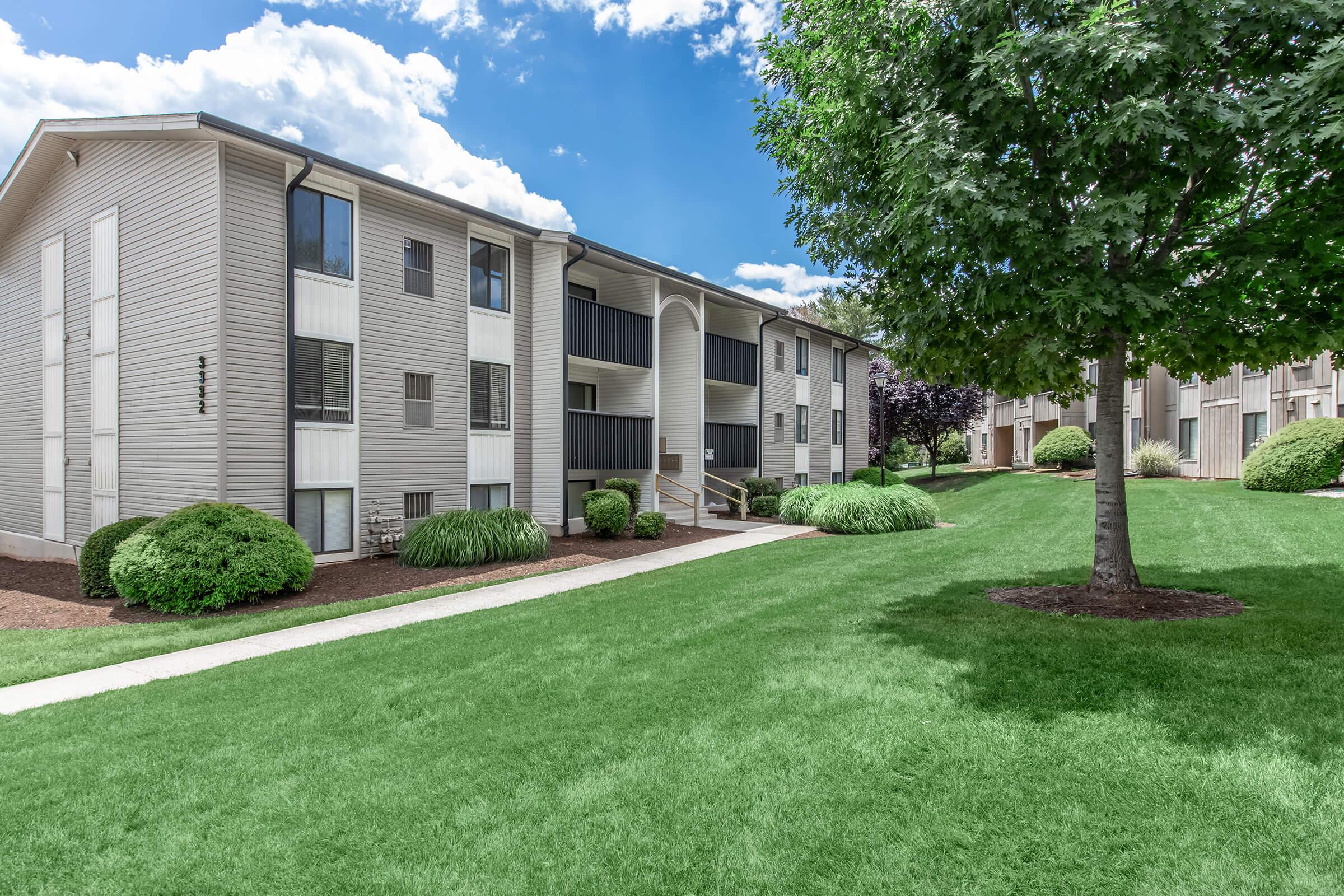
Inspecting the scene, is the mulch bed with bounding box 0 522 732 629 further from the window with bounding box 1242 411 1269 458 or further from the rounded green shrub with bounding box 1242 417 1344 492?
the window with bounding box 1242 411 1269 458

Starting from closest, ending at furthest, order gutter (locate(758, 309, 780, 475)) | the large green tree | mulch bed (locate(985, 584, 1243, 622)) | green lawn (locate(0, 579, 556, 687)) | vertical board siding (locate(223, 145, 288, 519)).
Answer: the large green tree
mulch bed (locate(985, 584, 1243, 622))
green lawn (locate(0, 579, 556, 687))
vertical board siding (locate(223, 145, 288, 519))
gutter (locate(758, 309, 780, 475))

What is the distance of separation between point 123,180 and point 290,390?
18.7 feet

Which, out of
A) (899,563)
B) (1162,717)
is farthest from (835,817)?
(899,563)

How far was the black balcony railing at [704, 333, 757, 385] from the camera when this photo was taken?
69.6 feet

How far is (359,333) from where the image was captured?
13219 millimetres

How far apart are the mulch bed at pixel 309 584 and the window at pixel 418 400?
2.84 meters

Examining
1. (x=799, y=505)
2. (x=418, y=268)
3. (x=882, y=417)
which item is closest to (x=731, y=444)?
(x=799, y=505)

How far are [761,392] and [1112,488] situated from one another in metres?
16.5

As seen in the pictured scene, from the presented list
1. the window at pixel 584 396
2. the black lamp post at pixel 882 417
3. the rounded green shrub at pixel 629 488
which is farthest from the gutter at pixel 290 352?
the black lamp post at pixel 882 417

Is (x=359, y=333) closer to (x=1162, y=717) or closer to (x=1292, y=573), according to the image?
(x=1162, y=717)

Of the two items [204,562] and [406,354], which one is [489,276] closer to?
[406,354]

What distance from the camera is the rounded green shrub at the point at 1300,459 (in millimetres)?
17797

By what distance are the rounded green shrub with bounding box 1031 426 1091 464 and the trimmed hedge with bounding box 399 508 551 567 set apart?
2746cm

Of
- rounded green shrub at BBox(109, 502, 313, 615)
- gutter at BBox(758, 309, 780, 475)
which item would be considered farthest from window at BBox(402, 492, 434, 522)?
gutter at BBox(758, 309, 780, 475)
